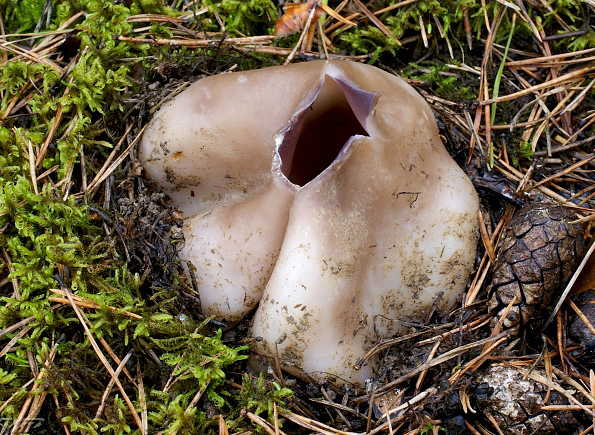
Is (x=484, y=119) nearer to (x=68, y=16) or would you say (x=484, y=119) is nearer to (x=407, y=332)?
(x=407, y=332)

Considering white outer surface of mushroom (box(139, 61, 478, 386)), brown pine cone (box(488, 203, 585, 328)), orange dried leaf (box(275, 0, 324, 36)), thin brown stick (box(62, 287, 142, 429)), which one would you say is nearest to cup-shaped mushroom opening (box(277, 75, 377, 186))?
white outer surface of mushroom (box(139, 61, 478, 386))

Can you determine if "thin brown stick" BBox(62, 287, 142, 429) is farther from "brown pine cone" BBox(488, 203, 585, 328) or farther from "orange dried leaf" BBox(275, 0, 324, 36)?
"orange dried leaf" BBox(275, 0, 324, 36)

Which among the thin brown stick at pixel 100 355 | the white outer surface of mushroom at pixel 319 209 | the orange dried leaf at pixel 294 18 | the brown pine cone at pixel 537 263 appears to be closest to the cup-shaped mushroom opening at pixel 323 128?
the white outer surface of mushroom at pixel 319 209

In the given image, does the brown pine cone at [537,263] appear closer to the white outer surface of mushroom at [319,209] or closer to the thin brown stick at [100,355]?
the white outer surface of mushroom at [319,209]

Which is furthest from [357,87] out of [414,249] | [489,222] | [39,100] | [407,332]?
[39,100]

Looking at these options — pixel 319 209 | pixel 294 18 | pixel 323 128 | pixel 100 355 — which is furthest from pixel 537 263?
pixel 100 355

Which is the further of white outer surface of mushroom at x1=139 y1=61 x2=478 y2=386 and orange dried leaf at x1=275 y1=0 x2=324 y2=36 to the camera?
orange dried leaf at x1=275 y1=0 x2=324 y2=36

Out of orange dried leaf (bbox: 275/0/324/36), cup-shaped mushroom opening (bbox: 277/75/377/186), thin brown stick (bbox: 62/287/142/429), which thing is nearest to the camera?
thin brown stick (bbox: 62/287/142/429)
